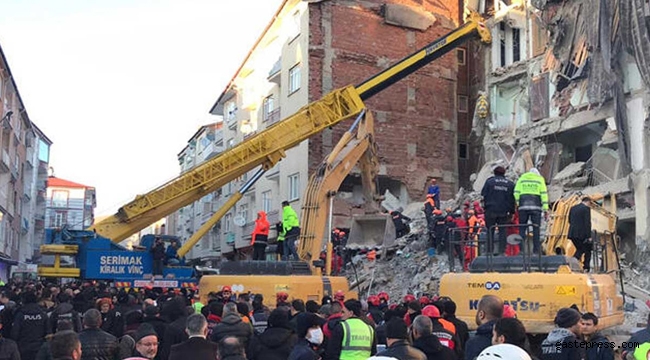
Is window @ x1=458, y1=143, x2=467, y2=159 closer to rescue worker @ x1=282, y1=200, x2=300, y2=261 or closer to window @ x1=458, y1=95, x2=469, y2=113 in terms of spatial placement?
window @ x1=458, y1=95, x2=469, y2=113

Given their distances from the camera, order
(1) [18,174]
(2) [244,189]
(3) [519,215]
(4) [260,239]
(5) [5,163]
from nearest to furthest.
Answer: (3) [519,215] < (4) [260,239] < (2) [244,189] < (5) [5,163] < (1) [18,174]

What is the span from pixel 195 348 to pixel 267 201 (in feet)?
110

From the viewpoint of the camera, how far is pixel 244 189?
23.4m

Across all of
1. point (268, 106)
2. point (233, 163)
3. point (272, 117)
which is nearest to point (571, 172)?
point (233, 163)

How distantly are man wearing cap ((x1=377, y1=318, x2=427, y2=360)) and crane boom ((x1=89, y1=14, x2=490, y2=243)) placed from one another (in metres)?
17.2

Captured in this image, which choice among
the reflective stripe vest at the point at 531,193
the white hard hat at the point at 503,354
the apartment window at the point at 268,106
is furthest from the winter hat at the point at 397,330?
the apartment window at the point at 268,106

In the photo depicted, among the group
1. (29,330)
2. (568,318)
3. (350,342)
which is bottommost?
(29,330)

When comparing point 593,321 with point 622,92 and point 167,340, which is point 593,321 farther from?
point 622,92

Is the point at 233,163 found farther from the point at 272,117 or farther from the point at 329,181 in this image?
the point at 272,117

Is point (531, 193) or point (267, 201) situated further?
point (267, 201)

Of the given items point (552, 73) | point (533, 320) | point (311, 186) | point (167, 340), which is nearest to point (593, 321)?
point (533, 320)

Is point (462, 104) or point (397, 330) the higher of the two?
point (462, 104)

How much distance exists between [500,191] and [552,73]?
17525 millimetres

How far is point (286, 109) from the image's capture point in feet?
120
